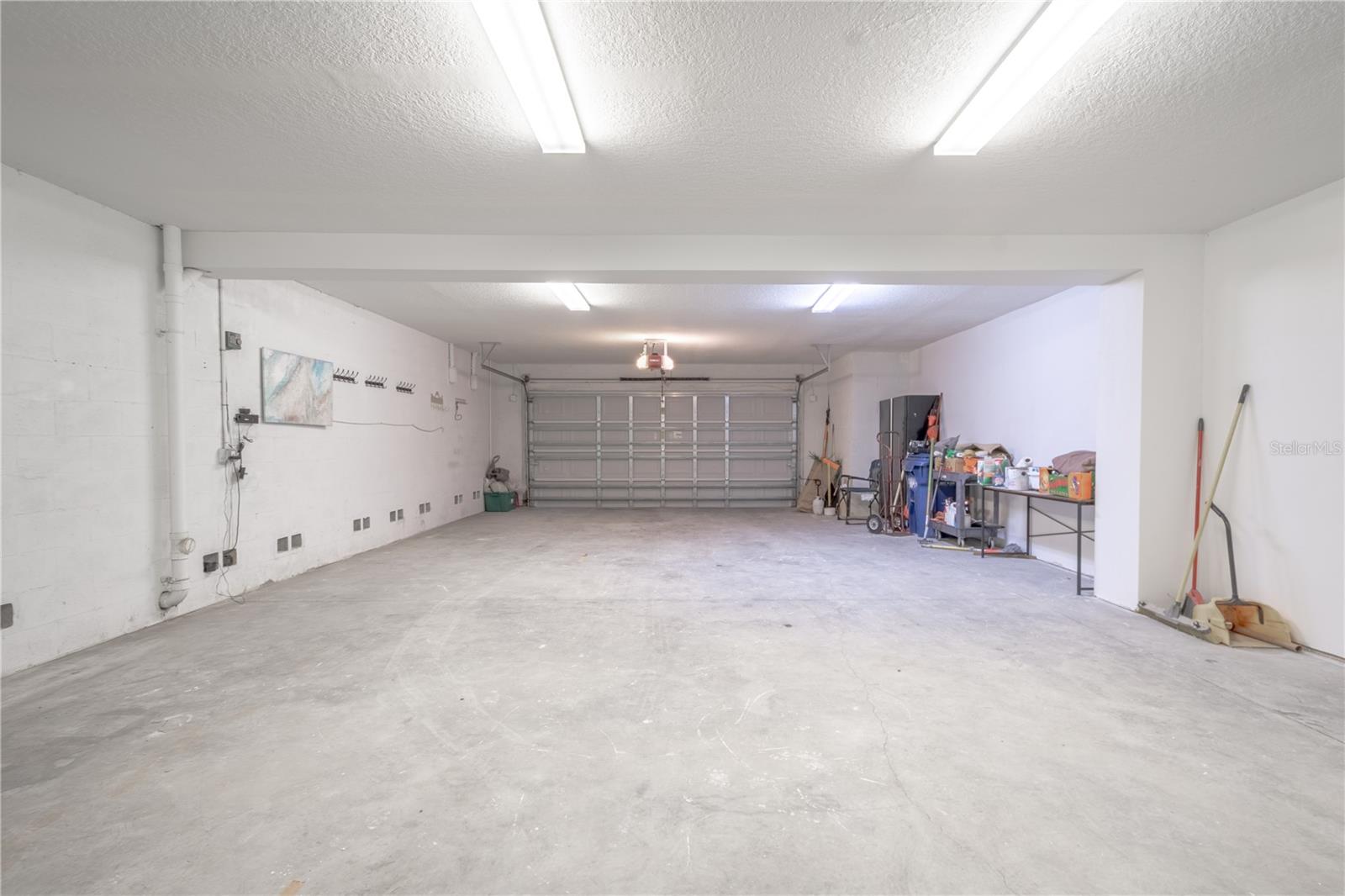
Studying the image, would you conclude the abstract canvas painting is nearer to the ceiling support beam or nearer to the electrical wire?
the electrical wire

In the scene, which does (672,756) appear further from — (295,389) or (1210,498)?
(295,389)

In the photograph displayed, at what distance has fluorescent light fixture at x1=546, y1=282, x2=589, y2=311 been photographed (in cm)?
536

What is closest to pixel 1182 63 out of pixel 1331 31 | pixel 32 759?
pixel 1331 31

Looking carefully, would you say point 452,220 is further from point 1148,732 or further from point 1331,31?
point 1148,732

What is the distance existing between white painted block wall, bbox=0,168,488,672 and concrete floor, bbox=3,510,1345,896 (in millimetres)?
461

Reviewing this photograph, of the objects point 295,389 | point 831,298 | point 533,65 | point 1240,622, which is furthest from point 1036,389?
point 295,389

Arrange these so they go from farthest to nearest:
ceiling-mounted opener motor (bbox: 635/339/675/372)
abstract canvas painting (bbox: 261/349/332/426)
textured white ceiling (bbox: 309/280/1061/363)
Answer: ceiling-mounted opener motor (bbox: 635/339/675/372), textured white ceiling (bbox: 309/280/1061/363), abstract canvas painting (bbox: 261/349/332/426)

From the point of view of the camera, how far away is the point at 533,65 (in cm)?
215

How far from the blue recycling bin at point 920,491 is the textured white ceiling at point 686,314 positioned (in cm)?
178

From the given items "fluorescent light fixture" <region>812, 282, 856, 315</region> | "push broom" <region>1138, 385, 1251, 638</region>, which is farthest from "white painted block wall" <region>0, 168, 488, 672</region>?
"push broom" <region>1138, 385, 1251, 638</region>

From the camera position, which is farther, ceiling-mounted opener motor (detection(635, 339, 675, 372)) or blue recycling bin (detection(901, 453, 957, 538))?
ceiling-mounted opener motor (detection(635, 339, 675, 372))

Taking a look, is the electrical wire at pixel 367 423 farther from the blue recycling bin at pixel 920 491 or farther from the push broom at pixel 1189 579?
the push broom at pixel 1189 579

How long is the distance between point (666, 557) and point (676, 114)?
175 inches

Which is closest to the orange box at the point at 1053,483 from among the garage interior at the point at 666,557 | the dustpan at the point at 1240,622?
the garage interior at the point at 666,557
